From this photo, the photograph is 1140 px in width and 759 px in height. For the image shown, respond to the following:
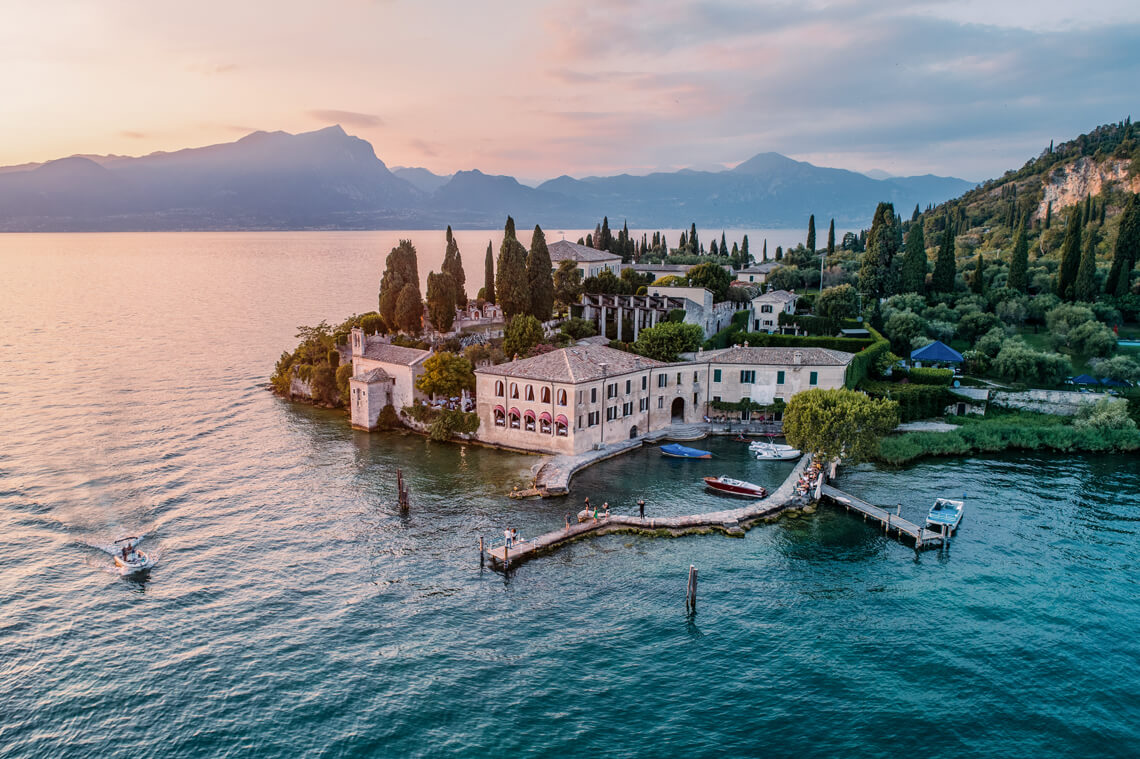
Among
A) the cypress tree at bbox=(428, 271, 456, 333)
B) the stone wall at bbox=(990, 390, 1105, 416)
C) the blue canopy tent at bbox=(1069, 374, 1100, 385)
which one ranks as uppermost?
the cypress tree at bbox=(428, 271, 456, 333)

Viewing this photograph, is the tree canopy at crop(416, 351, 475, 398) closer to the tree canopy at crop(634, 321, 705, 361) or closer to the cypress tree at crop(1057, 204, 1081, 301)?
the tree canopy at crop(634, 321, 705, 361)

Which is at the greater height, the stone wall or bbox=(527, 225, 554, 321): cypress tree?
bbox=(527, 225, 554, 321): cypress tree

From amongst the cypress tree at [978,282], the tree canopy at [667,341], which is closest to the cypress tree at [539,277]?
the tree canopy at [667,341]

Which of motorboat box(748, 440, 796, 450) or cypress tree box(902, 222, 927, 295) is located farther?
cypress tree box(902, 222, 927, 295)

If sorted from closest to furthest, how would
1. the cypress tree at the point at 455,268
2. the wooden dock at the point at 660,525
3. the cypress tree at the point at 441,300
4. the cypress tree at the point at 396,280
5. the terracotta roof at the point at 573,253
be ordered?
1. the wooden dock at the point at 660,525
2. the cypress tree at the point at 441,300
3. the cypress tree at the point at 396,280
4. the cypress tree at the point at 455,268
5. the terracotta roof at the point at 573,253

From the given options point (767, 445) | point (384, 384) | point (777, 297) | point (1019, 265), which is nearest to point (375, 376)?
point (384, 384)

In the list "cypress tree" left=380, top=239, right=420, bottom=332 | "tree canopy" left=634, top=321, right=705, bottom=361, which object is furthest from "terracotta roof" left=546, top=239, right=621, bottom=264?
"tree canopy" left=634, top=321, right=705, bottom=361

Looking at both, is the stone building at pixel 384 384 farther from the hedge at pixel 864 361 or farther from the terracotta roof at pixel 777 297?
the terracotta roof at pixel 777 297
